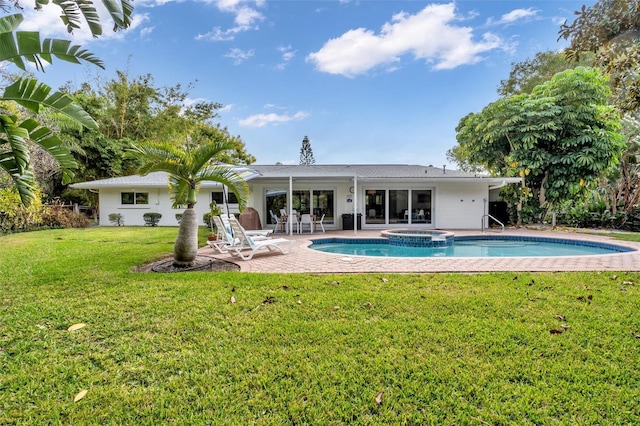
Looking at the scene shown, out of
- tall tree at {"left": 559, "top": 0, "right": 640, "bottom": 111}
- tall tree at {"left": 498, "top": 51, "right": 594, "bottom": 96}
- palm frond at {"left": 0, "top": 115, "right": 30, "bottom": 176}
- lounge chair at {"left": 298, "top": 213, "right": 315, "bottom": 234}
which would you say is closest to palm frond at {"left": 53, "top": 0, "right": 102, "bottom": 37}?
palm frond at {"left": 0, "top": 115, "right": 30, "bottom": 176}

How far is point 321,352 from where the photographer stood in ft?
10.8

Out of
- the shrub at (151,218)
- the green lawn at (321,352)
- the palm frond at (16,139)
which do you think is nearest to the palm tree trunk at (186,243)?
the green lawn at (321,352)

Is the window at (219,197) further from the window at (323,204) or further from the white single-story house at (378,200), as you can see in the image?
the window at (323,204)

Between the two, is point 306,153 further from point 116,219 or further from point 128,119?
point 116,219

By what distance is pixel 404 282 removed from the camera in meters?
5.72

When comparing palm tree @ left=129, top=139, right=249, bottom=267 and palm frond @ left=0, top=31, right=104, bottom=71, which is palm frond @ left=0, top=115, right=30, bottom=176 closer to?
palm frond @ left=0, top=31, right=104, bottom=71

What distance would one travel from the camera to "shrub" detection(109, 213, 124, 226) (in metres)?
18.8

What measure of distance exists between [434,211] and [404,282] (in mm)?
12819

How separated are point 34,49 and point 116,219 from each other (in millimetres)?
17323

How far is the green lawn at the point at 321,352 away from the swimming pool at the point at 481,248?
5005 millimetres

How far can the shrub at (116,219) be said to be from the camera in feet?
61.8

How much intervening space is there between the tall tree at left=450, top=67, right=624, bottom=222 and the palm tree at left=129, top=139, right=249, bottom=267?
1561 cm

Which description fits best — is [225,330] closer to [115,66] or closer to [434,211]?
[434,211]

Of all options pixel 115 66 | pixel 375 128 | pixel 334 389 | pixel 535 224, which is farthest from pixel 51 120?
pixel 535 224
